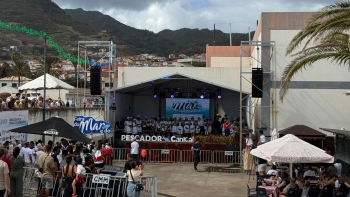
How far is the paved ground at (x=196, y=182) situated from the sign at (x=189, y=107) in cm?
1048

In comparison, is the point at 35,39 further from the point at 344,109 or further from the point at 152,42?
the point at 344,109

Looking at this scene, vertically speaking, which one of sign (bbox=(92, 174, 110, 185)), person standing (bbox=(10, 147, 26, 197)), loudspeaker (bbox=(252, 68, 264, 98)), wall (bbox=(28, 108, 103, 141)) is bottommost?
sign (bbox=(92, 174, 110, 185))

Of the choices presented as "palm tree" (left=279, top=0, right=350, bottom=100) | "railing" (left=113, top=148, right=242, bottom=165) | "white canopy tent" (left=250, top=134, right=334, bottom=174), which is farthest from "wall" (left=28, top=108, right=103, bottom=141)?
"palm tree" (left=279, top=0, right=350, bottom=100)

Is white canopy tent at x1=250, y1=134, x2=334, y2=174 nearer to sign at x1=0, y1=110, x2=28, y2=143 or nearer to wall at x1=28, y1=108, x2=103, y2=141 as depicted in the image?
sign at x1=0, y1=110, x2=28, y2=143

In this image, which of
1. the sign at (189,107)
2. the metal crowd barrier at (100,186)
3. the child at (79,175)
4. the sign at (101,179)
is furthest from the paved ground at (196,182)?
the sign at (189,107)

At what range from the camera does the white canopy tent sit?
11.1m

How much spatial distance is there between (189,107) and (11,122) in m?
15.7

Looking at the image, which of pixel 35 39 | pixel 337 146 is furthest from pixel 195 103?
pixel 35 39

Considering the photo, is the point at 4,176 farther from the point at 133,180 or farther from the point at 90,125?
the point at 90,125

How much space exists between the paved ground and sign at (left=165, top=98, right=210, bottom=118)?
10.5 meters

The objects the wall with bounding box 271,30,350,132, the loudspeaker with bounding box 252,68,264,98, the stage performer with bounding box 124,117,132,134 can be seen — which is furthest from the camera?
the stage performer with bounding box 124,117,132,134

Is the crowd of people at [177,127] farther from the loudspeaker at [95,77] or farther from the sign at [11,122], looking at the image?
the sign at [11,122]

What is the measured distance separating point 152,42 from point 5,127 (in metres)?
179

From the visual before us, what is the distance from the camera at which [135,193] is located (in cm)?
1066
